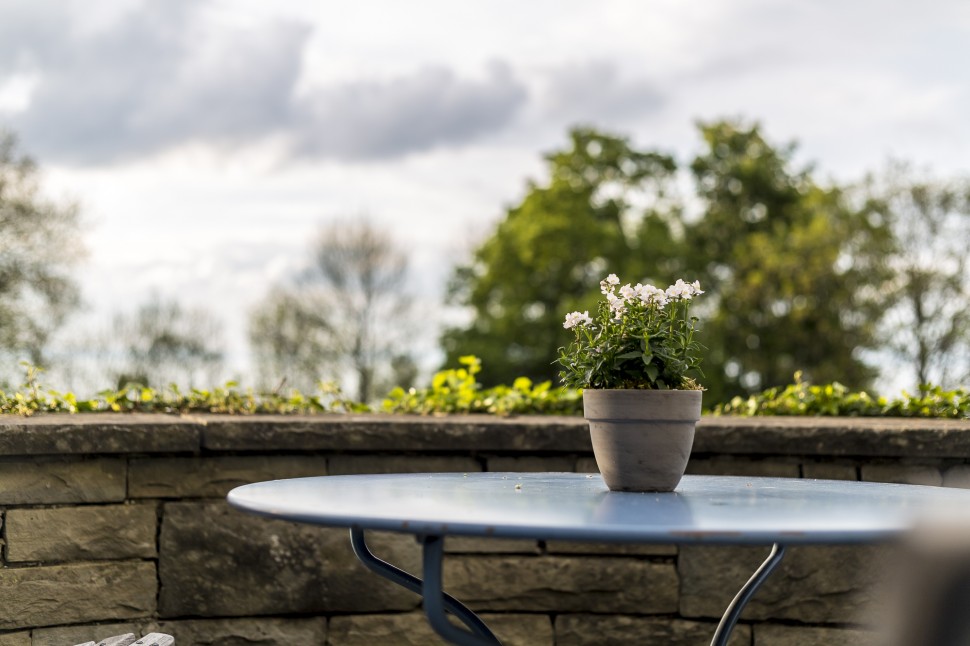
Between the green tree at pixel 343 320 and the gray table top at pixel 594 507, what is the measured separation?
1827 centimetres

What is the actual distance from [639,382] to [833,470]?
4.30ft

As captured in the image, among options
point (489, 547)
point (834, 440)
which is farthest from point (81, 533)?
point (834, 440)

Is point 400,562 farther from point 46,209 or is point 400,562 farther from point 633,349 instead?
point 46,209

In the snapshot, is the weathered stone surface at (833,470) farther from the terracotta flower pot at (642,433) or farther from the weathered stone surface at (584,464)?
the terracotta flower pot at (642,433)

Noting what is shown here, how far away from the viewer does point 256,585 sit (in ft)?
10.3

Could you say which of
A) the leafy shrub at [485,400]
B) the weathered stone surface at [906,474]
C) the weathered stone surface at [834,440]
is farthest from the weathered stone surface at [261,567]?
the weathered stone surface at [906,474]

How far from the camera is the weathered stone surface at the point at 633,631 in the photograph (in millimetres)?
3172

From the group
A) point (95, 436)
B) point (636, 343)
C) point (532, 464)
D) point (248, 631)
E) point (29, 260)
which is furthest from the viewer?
point (29, 260)

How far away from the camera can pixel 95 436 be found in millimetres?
3039

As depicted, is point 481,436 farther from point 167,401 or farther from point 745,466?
point 167,401

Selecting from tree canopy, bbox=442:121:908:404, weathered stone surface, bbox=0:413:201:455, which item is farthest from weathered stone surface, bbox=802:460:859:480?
tree canopy, bbox=442:121:908:404

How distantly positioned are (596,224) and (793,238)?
4.07 m

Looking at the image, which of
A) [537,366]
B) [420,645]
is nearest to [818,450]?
[420,645]

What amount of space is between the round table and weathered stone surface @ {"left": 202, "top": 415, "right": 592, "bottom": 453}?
65cm
